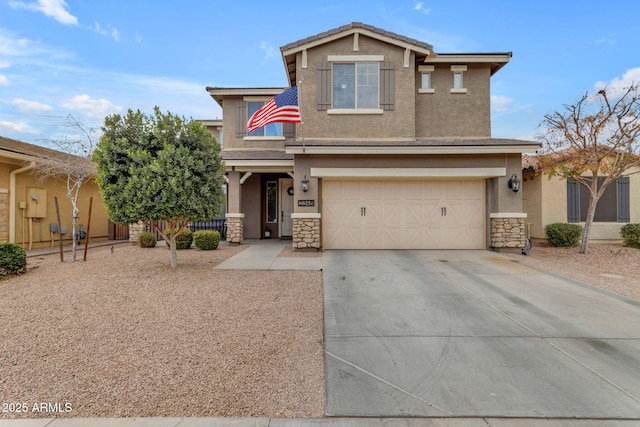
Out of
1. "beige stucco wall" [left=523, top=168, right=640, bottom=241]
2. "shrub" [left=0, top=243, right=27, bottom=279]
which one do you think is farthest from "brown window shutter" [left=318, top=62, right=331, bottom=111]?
"shrub" [left=0, top=243, right=27, bottom=279]

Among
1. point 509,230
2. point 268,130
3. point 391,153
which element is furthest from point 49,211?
point 509,230

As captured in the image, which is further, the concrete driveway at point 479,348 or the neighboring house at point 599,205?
the neighboring house at point 599,205

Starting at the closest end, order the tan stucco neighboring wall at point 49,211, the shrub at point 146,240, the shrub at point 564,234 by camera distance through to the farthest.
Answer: the tan stucco neighboring wall at point 49,211 → the shrub at point 564,234 → the shrub at point 146,240

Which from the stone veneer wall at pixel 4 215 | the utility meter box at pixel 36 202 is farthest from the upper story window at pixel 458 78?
the stone veneer wall at pixel 4 215

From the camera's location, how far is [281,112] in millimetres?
9414

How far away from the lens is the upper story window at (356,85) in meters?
11.0

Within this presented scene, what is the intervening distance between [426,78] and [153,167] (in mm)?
10115

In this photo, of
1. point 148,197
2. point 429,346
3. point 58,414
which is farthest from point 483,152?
point 58,414

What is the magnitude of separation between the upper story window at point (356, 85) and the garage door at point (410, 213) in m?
2.81

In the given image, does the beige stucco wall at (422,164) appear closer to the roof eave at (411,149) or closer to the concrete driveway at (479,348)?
the roof eave at (411,149)

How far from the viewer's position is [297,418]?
8.60 feet

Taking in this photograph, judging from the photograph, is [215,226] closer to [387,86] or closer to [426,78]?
[387,86]

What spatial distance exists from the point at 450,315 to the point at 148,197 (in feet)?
20.2

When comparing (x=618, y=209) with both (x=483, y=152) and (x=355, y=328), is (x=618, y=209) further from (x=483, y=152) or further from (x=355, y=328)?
(x=355, y=328)
